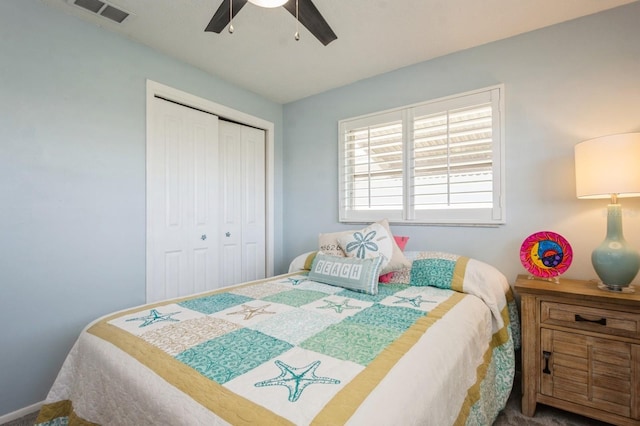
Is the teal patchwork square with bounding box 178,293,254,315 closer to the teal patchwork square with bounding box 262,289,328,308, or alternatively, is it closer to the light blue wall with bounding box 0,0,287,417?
the teal patchwork square with bounding box 262,289,328,308

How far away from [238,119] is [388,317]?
252 cm

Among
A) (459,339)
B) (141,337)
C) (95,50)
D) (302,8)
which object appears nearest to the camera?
(141,337)

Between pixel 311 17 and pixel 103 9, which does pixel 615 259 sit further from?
pixel 103 9

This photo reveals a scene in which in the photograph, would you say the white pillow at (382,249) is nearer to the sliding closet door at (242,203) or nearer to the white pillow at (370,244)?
the white pillow at (370,244)

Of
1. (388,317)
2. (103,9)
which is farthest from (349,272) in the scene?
(103,9)

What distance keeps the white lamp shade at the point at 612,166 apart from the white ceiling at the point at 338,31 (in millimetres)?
949

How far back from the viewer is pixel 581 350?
1623 millimetres

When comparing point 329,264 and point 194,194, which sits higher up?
point 194,194

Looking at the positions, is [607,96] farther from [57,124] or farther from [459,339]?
[57,124]

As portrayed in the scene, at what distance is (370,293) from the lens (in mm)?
1891

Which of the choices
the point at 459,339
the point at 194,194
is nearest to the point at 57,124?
the point at 194,194

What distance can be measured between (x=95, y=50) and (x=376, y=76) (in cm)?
228

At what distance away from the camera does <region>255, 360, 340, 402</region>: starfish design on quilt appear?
86 centimetres

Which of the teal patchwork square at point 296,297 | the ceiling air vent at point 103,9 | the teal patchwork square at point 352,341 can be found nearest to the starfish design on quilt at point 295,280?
the teal patchwork square at point 296,297
